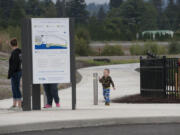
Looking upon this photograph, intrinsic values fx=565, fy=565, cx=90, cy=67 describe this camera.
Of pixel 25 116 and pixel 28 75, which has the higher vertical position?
pixel 28 75

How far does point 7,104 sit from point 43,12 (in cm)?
11117

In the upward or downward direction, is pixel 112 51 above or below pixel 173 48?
below

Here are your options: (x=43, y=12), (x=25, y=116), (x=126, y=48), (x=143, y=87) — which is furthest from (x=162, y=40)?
(x=25, y=116)

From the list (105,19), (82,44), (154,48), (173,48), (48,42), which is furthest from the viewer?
(105,19)

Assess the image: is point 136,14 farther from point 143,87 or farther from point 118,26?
point 143,87

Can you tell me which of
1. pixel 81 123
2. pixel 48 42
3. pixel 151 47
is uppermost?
pixel 48 42

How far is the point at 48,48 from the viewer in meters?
12.7

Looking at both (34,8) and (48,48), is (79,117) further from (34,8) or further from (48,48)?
(34,8)

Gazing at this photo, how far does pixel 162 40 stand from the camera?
326 ft

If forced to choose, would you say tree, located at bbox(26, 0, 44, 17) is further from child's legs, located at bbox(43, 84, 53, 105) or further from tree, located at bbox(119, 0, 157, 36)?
child's legs, located at bbox(43, 84, 53, 105)

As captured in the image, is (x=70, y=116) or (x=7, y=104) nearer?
(x=70, y=116)

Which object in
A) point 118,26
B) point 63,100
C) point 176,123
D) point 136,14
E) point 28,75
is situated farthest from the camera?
point 136,14

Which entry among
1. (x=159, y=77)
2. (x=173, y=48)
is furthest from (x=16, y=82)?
(x=173, y=48)

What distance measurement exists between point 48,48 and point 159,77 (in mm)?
5015
